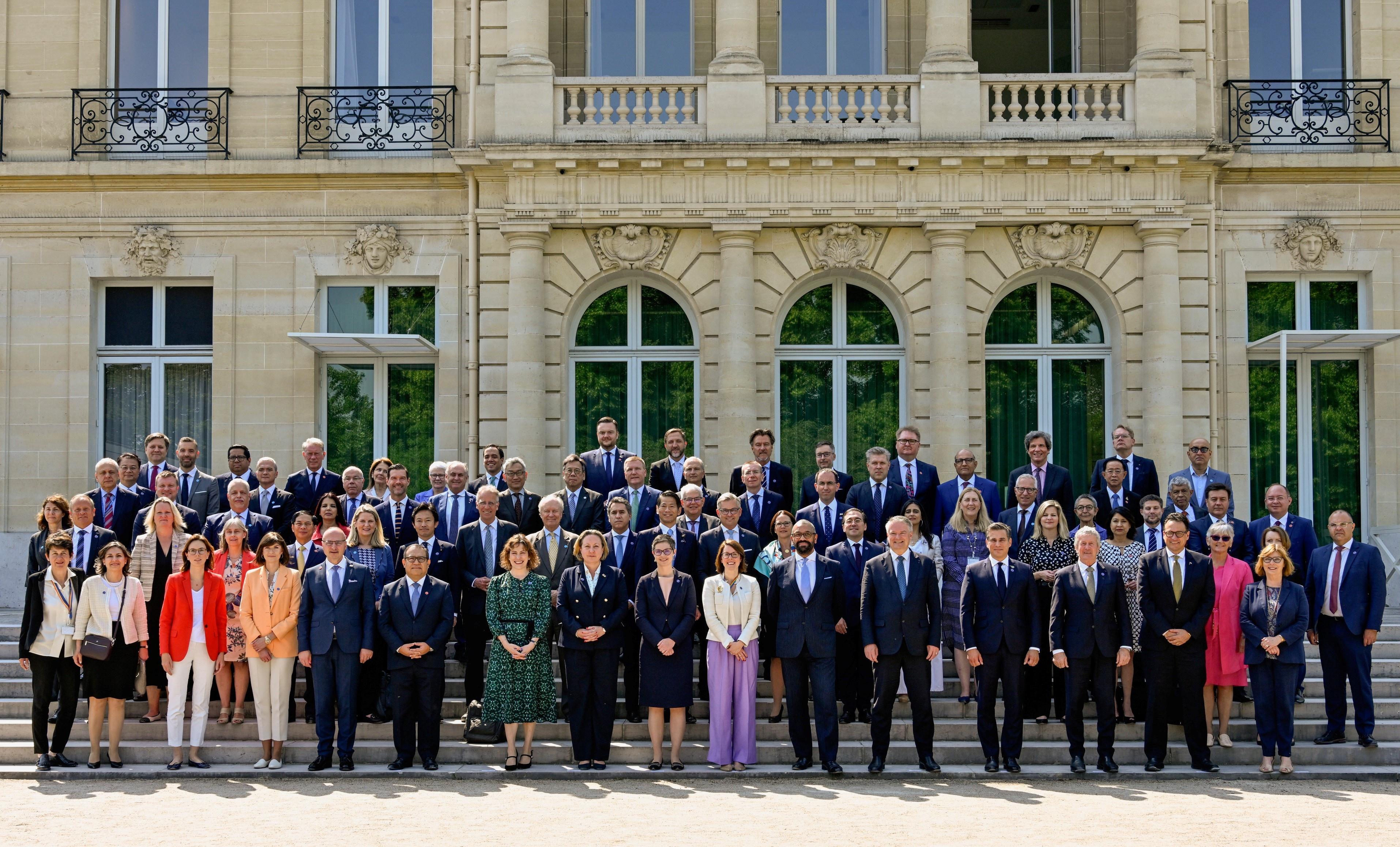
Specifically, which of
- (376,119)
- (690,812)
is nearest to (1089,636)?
(690,812)

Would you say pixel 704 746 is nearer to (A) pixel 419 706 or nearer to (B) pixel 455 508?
(A) pixel 419 706

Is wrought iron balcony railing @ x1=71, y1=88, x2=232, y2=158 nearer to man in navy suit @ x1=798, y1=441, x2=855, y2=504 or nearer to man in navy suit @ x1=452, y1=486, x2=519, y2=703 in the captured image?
man in navy suit @ x1=452, y1=486, x2=519, y2=703

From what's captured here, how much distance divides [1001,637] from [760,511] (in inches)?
98.8

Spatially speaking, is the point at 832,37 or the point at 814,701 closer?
the point at 814,701

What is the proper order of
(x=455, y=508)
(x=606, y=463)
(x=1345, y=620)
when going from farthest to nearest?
1. (x=606, y=463)
2. (x=455, y=508)
3. (x=1345, y=620)

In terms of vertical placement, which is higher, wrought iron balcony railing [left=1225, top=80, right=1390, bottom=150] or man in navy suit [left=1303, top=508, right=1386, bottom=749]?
wrought iron balcony railing [left=1225, top=80, right=1390, bottom=150]

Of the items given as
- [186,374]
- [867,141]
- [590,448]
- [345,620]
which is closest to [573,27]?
[867,141]

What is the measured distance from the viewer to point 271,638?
424 inches

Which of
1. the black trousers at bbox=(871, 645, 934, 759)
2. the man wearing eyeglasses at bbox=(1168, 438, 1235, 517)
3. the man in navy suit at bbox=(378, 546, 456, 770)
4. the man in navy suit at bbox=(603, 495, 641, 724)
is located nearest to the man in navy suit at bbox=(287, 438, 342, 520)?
the man in navy suit at bbox=(378, 546, 456, 770)

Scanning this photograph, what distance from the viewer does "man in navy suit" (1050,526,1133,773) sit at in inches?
415

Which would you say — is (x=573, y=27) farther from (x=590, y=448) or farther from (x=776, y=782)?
(x=776, y=782)

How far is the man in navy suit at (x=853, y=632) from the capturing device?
438 inches

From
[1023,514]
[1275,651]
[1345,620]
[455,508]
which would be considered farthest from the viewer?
[455,508]

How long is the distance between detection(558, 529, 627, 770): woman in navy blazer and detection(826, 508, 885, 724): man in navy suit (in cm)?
177
